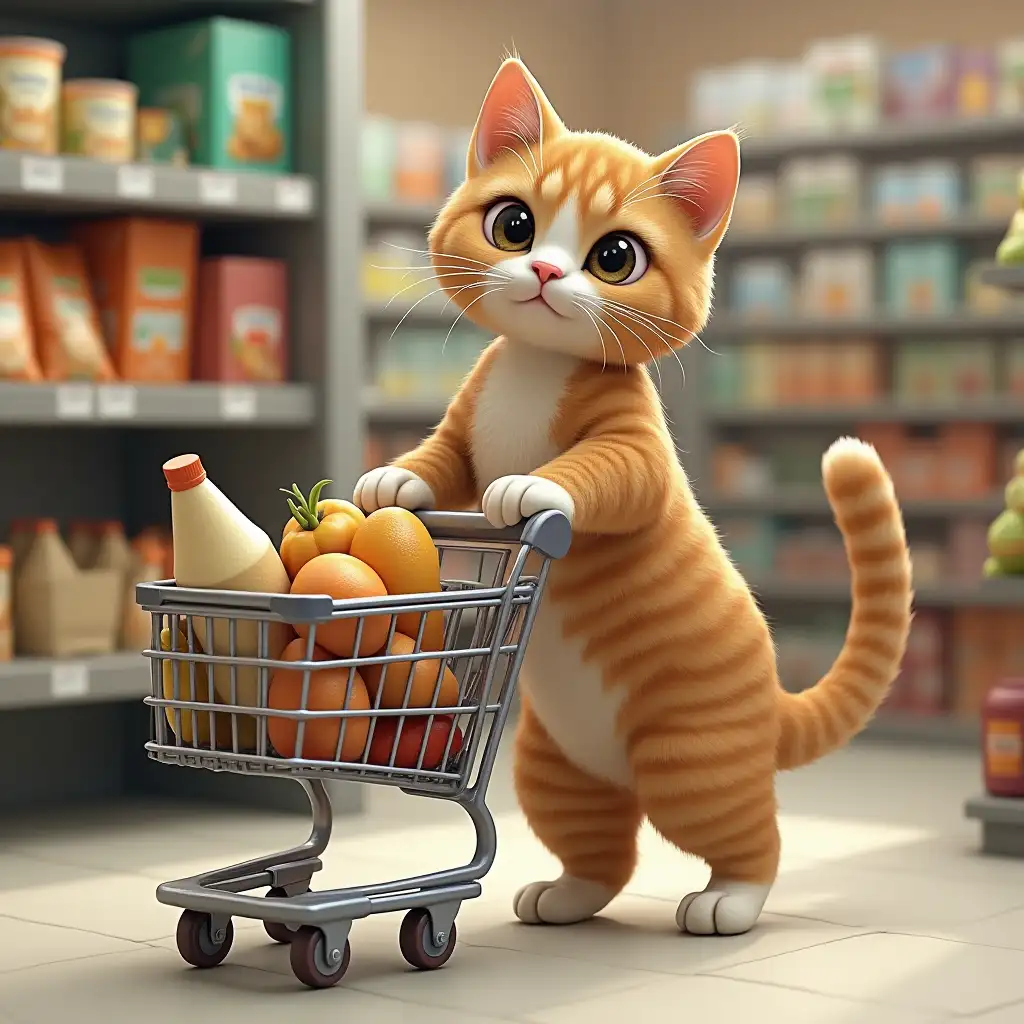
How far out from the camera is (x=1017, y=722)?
367 cm

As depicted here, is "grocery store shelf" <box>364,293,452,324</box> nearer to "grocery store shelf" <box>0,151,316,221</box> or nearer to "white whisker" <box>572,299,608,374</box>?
"grocery store shelf" <box>0,151,316,221</box>

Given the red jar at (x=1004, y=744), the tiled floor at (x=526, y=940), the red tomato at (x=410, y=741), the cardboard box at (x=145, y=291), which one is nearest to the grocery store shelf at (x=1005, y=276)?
the red jar at (x=1004, y=744)

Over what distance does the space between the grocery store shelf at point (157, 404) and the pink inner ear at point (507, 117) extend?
135cm

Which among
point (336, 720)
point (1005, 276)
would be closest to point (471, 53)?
point (1005, 276)

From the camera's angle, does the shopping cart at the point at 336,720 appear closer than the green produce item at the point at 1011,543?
Yes

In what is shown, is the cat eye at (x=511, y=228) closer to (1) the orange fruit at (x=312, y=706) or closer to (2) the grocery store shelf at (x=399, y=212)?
(1) the orange fruit at (x=312, y=706)

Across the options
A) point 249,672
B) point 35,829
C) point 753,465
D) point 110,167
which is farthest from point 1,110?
point 753,465

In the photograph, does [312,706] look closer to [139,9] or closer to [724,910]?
[724,910]

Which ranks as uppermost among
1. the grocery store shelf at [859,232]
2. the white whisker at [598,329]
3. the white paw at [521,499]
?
the grocery store shelf at [859,232]

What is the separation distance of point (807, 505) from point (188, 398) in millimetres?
2763

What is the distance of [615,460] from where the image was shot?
261 cm

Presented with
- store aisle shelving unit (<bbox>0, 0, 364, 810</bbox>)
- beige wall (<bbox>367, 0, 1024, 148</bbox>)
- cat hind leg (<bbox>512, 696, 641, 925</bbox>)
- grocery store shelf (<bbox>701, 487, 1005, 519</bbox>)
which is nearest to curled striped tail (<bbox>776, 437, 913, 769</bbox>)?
cat hind leg (<bbox>512, 696, 641, 925</bbox>)

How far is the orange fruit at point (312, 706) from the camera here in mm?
2340

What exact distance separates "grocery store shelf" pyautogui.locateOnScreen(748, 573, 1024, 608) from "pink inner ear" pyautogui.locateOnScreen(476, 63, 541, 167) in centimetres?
306
